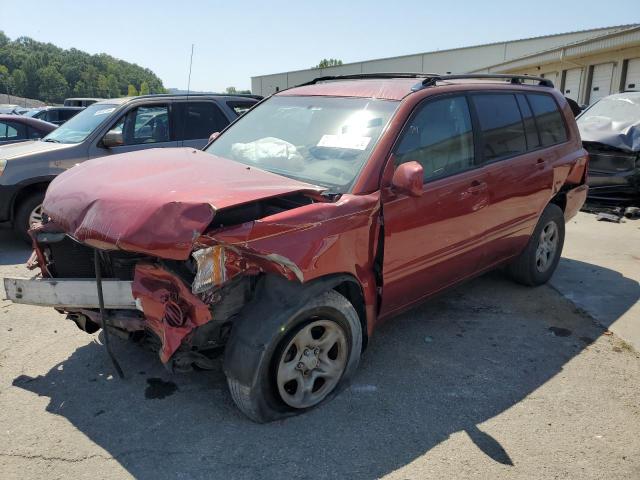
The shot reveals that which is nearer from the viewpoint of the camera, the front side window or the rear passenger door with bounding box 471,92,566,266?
the rear passenger door with bounding box 471,92,566,266

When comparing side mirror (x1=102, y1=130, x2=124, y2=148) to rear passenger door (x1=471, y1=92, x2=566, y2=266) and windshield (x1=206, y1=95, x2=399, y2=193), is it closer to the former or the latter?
windshield (x1=206, y1=95, x2=399, y2=193)

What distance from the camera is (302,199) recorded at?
294 centimetres

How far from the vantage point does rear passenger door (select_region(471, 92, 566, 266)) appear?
4.07 meters

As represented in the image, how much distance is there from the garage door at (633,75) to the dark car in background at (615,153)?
1052cm

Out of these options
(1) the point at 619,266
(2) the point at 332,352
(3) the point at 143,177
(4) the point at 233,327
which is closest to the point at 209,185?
(3) the point at 143,177

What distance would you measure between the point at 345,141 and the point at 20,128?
24.6 ft

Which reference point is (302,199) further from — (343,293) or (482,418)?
(482,418)

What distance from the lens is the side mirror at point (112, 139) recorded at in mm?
6688

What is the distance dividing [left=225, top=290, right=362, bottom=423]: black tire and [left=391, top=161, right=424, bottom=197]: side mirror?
730mm

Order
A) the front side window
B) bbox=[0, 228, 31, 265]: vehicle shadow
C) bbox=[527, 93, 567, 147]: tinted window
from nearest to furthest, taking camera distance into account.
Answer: bbox=[527, 93, 567, 147]: tinted window → bbox=[0, 228, 31, 265]: vehicle shadow → the front side window

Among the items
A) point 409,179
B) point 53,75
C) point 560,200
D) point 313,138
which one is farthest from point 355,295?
point 53,75

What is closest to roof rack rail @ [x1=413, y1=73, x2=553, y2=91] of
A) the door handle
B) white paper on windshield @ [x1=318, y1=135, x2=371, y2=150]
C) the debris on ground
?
white paper on windshield @ [x1=318, y1=135, x2=371, y2=150]

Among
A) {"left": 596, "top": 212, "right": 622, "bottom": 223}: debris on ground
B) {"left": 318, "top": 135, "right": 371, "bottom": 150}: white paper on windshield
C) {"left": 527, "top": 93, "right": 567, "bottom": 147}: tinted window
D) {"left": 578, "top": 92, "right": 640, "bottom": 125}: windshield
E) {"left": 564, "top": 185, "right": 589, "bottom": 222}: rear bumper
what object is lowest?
{"left": 596, "top": 212, "right": 622, "bottom": 223}: debris on ground

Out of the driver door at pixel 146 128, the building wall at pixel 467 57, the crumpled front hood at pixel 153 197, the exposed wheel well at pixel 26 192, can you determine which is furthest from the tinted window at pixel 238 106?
the building wall at pixel 467 57
